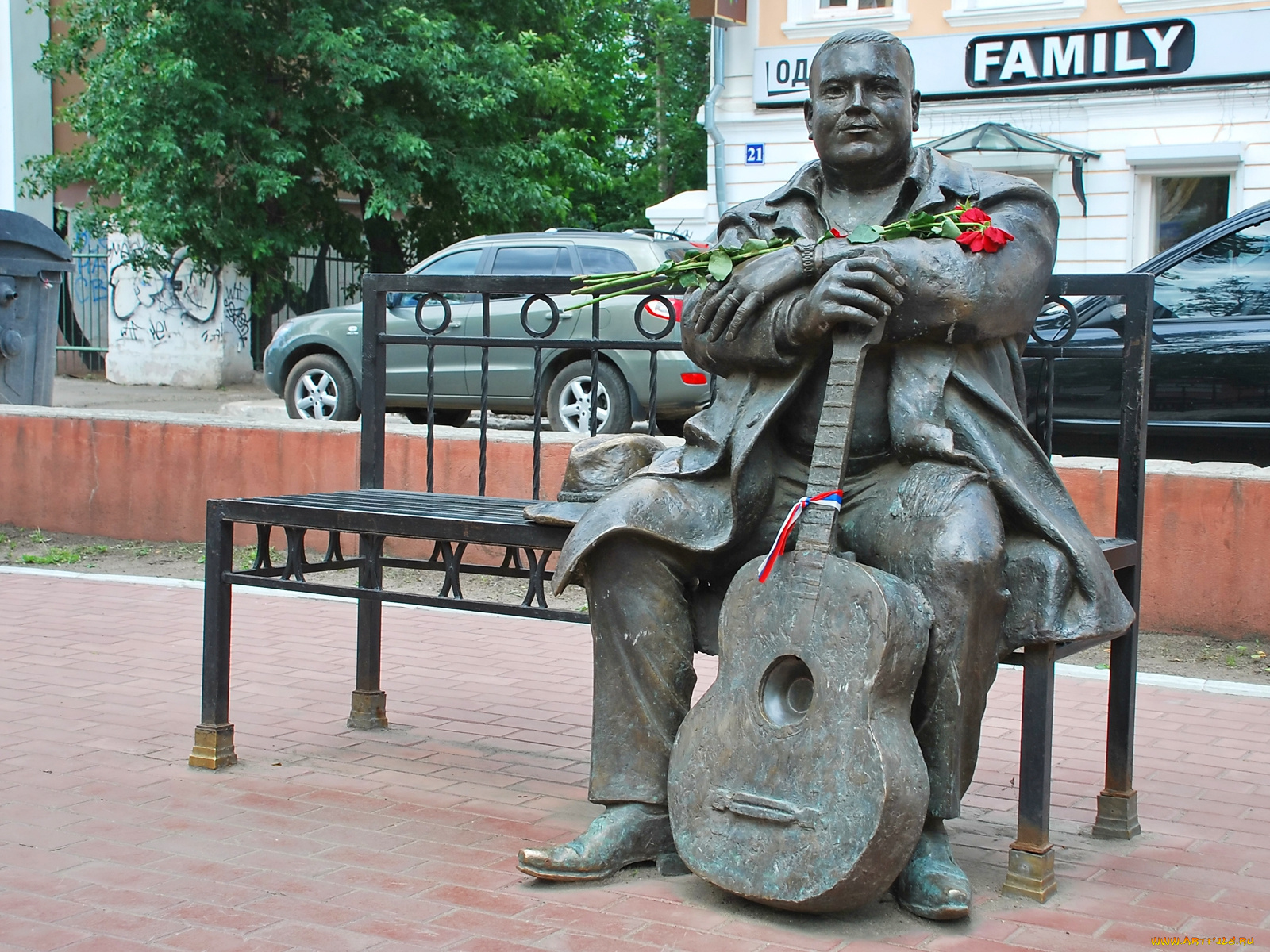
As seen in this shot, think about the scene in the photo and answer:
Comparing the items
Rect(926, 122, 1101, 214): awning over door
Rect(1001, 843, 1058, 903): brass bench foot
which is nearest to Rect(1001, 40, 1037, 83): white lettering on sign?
Rect(926, 122, 1101, 214): awning over door

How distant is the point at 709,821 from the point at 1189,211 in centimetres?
1561

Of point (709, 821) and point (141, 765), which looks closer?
point (709, 821)

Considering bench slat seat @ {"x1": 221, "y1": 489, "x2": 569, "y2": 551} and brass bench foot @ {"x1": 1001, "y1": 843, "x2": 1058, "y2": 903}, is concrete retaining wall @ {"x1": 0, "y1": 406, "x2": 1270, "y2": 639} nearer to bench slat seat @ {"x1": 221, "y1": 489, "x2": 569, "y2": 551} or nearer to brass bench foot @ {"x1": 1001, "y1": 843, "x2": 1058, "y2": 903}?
bench slat seat @ {"x1": 221, "y1": 489, "x2": 569, "y2": 551}

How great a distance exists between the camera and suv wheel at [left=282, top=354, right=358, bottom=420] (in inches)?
517

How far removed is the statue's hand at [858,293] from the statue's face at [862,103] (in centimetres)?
37

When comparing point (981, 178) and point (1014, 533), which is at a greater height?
point (981, 178)

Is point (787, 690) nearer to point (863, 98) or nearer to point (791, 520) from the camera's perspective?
point (791, 520)

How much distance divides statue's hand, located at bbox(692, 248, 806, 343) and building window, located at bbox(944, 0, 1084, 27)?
14.9 metres

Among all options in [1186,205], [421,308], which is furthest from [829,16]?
[421,308]

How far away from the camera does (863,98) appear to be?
142 inches

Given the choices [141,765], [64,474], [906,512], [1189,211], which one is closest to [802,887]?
[906,512]

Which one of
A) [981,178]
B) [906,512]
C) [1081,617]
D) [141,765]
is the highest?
[981,178]

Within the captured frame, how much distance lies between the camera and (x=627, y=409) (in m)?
9.88

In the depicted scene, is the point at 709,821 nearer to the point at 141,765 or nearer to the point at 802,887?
the point at 802,887
